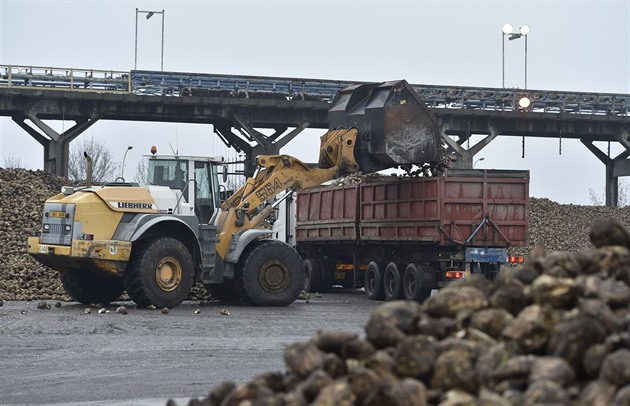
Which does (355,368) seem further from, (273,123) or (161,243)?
(273,123)

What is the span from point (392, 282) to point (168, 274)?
554 cm

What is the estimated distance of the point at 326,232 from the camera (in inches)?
1120

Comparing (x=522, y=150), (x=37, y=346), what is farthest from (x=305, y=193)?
(x=522, y=150)

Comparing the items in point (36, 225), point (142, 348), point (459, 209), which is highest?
point (459, 209)

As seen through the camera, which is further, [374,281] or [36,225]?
[36,225]

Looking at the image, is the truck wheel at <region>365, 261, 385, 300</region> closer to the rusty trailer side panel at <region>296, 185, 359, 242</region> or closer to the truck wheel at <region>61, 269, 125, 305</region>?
the rusty trailer side panel at <region>296, 185, 359, 242</region>

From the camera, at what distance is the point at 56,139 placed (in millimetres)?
43781

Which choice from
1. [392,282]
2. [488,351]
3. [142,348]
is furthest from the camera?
[392,282]

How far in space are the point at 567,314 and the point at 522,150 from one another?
41921 millimetres

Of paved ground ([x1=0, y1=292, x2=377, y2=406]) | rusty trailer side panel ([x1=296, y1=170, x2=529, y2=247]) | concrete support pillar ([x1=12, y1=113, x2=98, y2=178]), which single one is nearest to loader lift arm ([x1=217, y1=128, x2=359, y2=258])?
rusty trailer side panel ([x1=296, y1=170, x2=529, y2=247])

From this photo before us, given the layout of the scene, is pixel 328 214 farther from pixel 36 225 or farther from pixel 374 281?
pixel 36 225

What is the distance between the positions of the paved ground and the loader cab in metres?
2.01

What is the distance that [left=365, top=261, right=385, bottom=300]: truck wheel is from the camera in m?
25.8

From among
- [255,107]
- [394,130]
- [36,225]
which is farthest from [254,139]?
[394,130]
